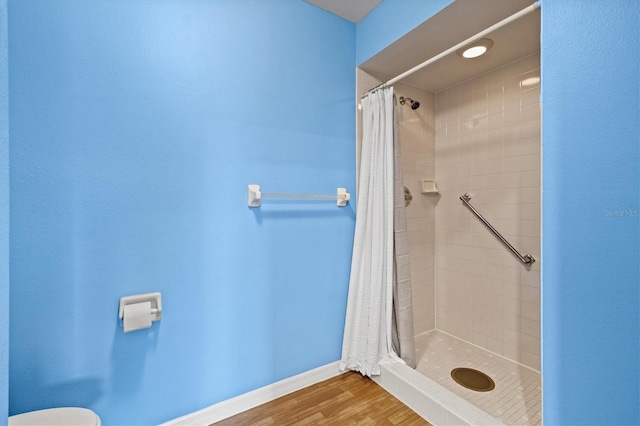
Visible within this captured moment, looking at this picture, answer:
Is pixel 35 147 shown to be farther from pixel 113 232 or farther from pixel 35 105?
pixel 113 232

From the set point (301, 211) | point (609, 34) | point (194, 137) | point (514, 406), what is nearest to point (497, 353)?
point (514, 406)

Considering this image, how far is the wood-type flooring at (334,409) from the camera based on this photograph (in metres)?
1.40

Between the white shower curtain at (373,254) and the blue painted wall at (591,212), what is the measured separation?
82 cm

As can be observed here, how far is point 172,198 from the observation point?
1.32 meters

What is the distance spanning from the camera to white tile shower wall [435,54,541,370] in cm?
188

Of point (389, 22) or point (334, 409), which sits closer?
point (334, 409)

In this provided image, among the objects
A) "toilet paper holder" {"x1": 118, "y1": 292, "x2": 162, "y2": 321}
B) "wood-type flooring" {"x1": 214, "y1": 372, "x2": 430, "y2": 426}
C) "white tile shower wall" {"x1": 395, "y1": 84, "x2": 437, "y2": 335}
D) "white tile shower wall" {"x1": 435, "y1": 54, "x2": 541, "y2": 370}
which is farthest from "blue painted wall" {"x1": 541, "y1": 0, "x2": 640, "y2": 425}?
"toilet paper holder" {"x1": 118, "y1": 292, "x2": 162, "y2": 321}

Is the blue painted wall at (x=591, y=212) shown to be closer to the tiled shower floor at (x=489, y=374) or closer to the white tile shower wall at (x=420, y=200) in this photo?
the tiled shower floor at (x=489, y=374)

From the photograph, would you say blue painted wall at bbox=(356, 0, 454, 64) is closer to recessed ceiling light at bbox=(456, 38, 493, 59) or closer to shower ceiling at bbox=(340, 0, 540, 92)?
shower ceiling at bbox=(340, 0, 540, 92)

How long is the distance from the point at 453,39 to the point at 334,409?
2241mm

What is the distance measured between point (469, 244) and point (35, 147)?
2662mm

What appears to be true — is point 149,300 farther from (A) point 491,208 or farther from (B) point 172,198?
(A) point 491,208

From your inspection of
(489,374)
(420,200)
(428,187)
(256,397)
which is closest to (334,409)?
(256,397)

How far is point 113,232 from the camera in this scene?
1.20m
